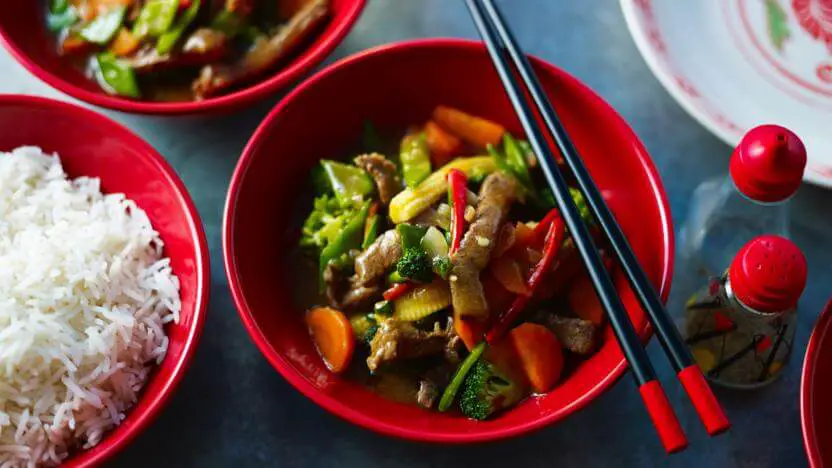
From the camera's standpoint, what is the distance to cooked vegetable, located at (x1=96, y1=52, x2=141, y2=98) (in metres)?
2.06

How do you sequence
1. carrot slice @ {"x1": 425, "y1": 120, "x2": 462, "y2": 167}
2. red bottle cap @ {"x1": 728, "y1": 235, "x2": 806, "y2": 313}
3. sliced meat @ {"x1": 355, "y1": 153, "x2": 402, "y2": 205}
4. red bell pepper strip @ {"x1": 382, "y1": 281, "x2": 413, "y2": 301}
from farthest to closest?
carrot slice @ {"x1": 425, "y1": 120, "x2": 462, "y2": 167}, sliced meat @ {"x1": 355, "y1": 153, "x2": 402, "y2": 205}, red bell pepper strip @ {"x1": 382, "y1": 281, "x2": 413, "y2": 301}, red bottle cap @ {"x1": 728, "y1": 235, "x2": 806, "y2": 313}

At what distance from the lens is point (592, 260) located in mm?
1545

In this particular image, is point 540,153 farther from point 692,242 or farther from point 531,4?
point 531,4


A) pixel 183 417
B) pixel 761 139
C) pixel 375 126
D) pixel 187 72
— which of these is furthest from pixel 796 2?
pixel 183 417

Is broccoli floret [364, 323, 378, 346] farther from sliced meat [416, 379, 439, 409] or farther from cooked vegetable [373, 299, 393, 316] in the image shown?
sliced meat [416, 379, 439, 409]

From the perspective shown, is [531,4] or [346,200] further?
[531,4]

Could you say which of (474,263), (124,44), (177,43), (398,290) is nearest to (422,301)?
(398,290)

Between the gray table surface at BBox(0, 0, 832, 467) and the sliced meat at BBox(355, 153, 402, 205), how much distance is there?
0.43 m

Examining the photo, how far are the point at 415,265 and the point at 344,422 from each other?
45 cm

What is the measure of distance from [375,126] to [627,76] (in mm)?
709

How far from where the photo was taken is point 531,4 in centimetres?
235

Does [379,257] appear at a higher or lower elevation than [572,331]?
higher

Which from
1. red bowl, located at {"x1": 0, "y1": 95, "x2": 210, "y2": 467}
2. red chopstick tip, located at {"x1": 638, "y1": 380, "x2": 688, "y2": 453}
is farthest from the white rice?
red chopstick tip, located at {"x1": 638, "y1": 380, "x2": 688, "y2": 453}

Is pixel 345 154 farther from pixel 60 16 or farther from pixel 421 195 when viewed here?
pixel 60 16
